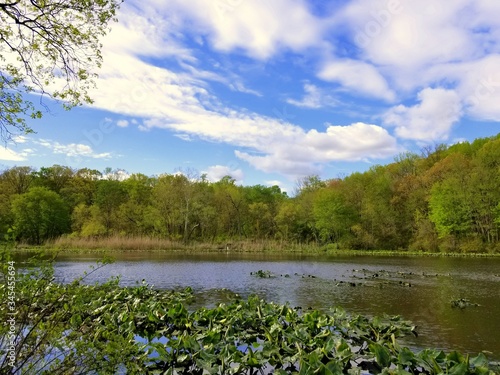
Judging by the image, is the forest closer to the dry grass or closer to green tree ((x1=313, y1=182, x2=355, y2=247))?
green tree ((x1=313, y1=182, x2=355, y2=247))

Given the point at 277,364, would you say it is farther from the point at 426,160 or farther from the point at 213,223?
the point at 426,160

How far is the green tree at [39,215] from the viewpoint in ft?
174

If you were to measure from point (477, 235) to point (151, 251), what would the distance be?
3659 cm

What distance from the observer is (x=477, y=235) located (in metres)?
45.2

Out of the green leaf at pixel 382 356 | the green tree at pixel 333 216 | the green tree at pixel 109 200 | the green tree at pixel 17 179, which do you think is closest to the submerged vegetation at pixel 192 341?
the green leaf at pixel 382 356

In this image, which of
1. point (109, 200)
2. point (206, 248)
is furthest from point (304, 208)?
point (109, 200)

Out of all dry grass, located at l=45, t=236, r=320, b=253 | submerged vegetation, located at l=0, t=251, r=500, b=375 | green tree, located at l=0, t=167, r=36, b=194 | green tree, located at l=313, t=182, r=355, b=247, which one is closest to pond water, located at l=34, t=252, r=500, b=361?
submerged vegetation, located at l=0, t=251, r=500, b=375

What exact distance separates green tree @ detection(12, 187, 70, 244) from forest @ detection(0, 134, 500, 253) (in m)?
0.13

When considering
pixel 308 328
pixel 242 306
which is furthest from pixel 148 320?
pixel 308 328

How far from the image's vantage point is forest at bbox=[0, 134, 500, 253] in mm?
45656

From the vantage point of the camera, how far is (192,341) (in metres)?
6.70

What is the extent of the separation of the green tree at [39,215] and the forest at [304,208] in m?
0.13

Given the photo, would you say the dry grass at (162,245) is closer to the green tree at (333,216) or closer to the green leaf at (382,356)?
the green tree at (333,216)

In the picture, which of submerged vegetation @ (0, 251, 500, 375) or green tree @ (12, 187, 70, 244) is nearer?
submerged vegetation @ (0, 251, 500, 375)
